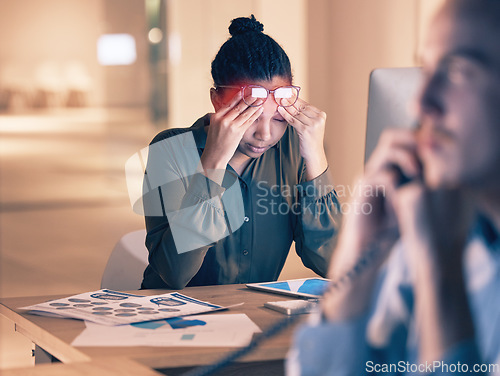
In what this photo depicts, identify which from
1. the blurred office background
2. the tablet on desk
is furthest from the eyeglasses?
the blurred office background

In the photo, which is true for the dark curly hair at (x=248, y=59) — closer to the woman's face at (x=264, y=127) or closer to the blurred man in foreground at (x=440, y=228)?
the woman's face at (x=264, y=127)

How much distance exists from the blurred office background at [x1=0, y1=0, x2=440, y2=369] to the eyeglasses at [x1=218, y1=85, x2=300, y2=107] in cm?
163

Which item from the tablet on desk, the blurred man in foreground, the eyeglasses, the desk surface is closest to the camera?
the blurred man in foreground

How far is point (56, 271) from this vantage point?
4.30m

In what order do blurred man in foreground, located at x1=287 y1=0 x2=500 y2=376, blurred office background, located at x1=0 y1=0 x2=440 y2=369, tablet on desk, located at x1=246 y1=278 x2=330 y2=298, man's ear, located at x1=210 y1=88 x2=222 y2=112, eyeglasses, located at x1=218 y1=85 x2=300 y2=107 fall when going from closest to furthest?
blurred man in foreground, located at x1=287 y1=0 x2=500 y2=376, tablet on desk, located at x1=246 y1=278 x2=330 y2=298, eyeglasses, located at x1=218 y1=85 x2=300 y2=107, man's ear, located at x1=210 y1=88 x2=222 y2=112, blurred office background, located at x1=0 y1=0 x2=440 y2=369

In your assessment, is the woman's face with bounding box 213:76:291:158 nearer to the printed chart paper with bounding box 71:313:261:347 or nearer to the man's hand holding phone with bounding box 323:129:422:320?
the printed chart paper with bounding box 71:313:261:347

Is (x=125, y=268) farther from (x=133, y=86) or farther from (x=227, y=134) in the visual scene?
(x=133, y=86)

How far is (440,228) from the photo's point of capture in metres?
0.51

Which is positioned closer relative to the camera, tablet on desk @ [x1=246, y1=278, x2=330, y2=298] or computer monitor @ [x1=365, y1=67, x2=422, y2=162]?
computer monitor @ [x1=365, y1=67, x2=422, y2=162]

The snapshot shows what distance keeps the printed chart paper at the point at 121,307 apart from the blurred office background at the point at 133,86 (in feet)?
5.05

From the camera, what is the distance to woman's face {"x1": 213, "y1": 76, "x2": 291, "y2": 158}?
5.26ft

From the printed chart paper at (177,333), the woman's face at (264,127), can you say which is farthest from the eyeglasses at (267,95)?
the printed chart paper at (177,333)

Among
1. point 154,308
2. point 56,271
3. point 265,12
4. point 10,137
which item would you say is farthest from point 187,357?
point 10,137

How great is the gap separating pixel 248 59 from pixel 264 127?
168mm
